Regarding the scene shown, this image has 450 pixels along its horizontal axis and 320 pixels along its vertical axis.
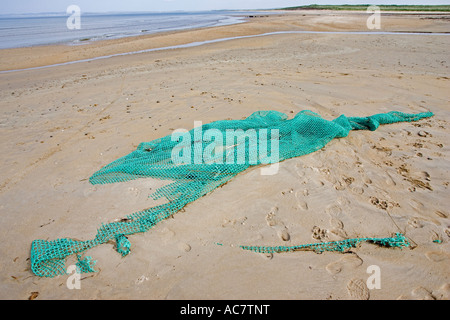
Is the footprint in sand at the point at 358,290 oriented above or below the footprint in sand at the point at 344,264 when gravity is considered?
below

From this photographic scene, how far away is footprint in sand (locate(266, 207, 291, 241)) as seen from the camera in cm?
270

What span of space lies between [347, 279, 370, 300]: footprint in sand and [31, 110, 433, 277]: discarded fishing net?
35 cm

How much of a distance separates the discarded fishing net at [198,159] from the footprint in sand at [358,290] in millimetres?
350

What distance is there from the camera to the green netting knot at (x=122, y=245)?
2570 mm

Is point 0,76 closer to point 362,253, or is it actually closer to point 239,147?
point 239,147

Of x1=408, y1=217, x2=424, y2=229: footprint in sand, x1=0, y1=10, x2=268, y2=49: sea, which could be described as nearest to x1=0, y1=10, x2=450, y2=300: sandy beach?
x1=408, y1=217, x2=424, y2=229: footprint in sand

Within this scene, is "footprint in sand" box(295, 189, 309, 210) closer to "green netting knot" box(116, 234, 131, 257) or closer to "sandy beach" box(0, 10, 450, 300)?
"sandy beach" box(0, 10, 450, 300)

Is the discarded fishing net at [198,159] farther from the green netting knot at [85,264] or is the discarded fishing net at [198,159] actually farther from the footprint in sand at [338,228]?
the footprint in sand at [338,228]

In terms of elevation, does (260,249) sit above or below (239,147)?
below

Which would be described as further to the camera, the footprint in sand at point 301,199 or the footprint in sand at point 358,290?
the footprint in sand at point 301,199

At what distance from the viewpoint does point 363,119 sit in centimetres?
480

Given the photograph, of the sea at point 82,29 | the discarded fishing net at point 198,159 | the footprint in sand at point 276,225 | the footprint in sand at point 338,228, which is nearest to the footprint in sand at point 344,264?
the discarded fishing net at point 198,159

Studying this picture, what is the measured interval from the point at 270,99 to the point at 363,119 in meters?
2.36
